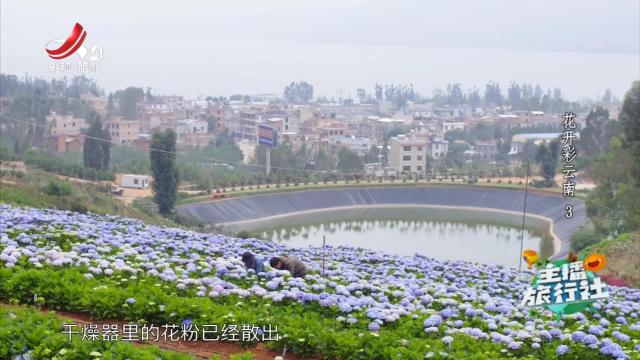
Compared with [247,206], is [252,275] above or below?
above

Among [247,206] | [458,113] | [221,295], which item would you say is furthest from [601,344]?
[458,113]

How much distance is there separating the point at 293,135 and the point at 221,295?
9444 cm

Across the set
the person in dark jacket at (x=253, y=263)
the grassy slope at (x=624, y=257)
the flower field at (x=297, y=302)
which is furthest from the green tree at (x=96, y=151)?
the person in dark jacket at (x=253, y=263)

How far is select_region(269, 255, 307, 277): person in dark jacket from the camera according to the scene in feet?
31.2

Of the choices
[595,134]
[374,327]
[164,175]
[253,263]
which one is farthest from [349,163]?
[374,327]

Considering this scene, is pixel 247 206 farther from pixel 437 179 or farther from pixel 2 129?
pixel 2 129

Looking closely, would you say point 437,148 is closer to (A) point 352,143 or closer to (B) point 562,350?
(A) point 352,143

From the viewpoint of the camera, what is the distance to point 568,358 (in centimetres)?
695

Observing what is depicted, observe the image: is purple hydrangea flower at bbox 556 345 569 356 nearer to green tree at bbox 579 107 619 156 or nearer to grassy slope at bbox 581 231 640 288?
grassy slope at bbox 581 231 640 288

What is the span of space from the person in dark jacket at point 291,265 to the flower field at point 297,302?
0.54 feet

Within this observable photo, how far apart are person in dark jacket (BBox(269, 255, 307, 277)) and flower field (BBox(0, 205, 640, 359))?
0.54ft

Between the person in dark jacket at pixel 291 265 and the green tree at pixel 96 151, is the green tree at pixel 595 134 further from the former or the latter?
the person in dark jacket at pixel 291 265

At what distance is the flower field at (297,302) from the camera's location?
22.1 ft

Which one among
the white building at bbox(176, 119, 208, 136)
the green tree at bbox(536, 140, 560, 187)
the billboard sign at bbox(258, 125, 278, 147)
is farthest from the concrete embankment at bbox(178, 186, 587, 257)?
the white building at bbox(176, 119, 208, 136)
